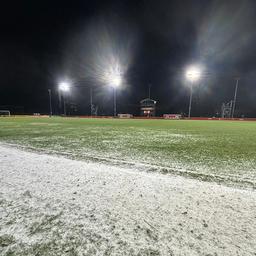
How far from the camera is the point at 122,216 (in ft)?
5.79

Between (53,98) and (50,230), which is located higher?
(53,98)

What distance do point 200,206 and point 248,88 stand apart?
75571 mm

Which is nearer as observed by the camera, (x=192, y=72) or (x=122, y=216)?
(x=122, y=216)

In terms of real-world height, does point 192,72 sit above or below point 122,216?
above

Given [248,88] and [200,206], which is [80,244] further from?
[248,88]

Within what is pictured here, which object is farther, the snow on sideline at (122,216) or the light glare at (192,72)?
the light glare at (192,72)

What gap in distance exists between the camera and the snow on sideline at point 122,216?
53.0 inches

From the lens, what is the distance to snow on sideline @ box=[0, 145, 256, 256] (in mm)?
1347

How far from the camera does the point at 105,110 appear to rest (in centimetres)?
7256

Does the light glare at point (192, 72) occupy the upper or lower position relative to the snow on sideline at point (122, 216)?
upper

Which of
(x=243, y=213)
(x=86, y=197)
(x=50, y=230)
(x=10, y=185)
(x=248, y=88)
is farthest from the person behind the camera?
(x=248, y=88)

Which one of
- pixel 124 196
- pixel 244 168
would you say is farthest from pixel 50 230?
pixel 244 168

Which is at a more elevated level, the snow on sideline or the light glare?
the light glare

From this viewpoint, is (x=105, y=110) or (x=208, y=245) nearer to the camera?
(x=208, y=245)
